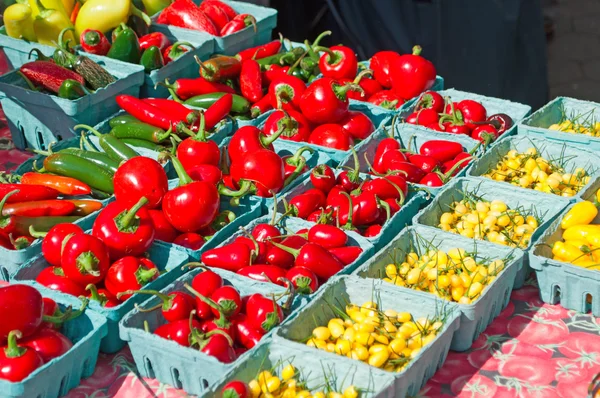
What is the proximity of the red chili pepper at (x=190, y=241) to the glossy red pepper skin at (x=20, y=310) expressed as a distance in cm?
52

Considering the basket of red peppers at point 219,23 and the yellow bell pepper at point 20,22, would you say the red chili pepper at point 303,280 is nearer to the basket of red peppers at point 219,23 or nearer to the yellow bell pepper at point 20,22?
the basket of red peppers at point 219,23

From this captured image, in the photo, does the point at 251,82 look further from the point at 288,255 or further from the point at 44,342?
the point at 44,342

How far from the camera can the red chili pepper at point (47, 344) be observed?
216 centimetres

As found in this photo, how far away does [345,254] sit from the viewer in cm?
255

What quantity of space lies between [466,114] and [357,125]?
1.46 feet

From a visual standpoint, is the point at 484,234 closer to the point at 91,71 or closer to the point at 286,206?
the point at 286,206

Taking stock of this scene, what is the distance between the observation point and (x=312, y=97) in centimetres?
328

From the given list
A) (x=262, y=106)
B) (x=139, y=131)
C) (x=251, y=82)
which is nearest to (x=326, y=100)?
(x=262, y=106)

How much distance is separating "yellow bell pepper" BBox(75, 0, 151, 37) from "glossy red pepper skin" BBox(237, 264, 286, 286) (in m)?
1.81

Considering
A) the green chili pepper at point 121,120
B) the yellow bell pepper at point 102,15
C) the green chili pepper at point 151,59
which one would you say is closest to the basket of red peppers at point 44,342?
the green chili pepper at point 121,120

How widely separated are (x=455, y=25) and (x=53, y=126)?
2.11 meters

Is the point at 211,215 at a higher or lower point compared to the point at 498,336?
higher

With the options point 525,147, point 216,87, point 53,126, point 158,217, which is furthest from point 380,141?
point 53,126

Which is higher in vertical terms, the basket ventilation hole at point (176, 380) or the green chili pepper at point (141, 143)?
the green chili pepper at point (141, 143)
